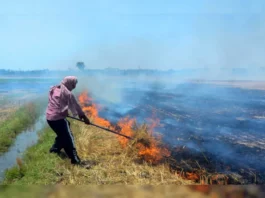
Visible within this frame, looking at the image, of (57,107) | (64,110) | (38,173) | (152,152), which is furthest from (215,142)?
(38,173)

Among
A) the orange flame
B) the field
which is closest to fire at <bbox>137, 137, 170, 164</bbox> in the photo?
the orange flame

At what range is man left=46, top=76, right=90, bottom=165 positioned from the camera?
224 inches

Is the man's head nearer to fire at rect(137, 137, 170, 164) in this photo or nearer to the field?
fire at rect(137, 137, 170, 164)

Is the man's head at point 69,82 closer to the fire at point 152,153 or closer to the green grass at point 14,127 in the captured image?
the fire at point 152,153

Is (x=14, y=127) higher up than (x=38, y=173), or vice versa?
(x=38, y=173)

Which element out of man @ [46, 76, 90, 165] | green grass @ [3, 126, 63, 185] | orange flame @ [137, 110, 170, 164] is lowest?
green grass @ [3, 126, 63, 185]

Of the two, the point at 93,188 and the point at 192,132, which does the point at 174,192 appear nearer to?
the point at 93,188

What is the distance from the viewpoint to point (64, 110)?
5.74m

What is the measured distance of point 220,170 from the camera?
588 cm

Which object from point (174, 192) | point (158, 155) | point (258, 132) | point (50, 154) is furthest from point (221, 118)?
point (174, 192)

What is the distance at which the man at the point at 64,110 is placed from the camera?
Answer: 568cm

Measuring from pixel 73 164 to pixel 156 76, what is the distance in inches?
1876

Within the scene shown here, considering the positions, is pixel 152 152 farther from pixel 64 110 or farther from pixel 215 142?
pixel 215 142

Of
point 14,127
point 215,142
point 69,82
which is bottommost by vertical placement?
point 14,127
